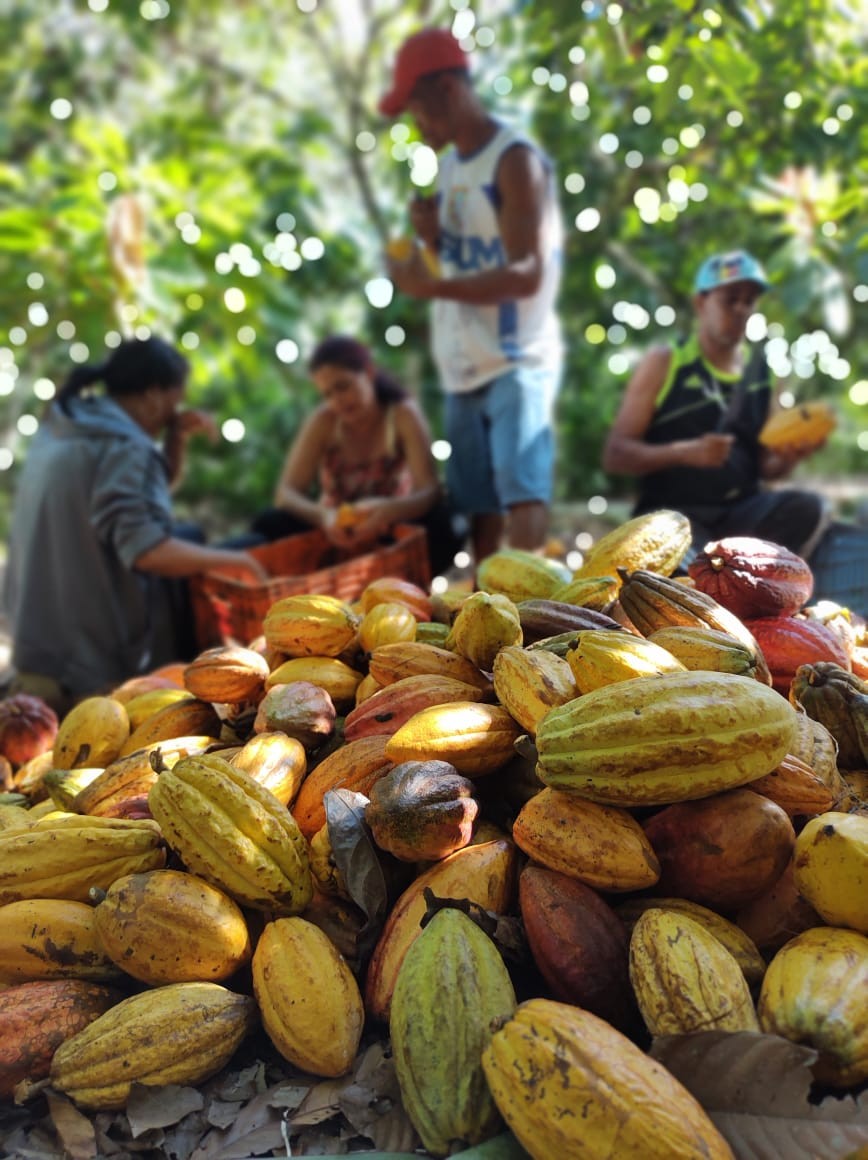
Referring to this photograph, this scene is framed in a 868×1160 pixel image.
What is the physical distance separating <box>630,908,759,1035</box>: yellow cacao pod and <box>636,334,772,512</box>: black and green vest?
2590mm

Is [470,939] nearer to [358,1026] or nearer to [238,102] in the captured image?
[358,1026]

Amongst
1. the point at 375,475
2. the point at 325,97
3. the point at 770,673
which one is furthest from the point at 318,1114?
the point at 325,97

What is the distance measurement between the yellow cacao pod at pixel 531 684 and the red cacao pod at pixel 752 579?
458 millimetres

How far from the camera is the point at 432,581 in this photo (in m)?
4.16

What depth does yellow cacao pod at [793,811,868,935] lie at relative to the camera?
3.95ft

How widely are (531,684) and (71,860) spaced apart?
771mm

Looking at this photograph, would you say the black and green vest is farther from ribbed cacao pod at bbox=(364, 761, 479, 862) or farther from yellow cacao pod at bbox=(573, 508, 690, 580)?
ribbed cacao pod at bbox=(364, 761, 479, 862)

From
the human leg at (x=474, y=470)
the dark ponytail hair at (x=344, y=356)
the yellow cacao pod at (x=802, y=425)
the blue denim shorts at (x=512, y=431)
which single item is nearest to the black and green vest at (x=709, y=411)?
the yellow cacao pod at (x=802, y=425)

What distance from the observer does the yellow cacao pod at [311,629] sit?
Result: 1.96 metres

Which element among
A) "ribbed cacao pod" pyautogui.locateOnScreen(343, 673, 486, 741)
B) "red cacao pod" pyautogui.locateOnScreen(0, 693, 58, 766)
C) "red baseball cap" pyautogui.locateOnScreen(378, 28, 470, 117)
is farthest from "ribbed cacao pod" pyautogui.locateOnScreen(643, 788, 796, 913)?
"red baseball cap" pyautogui.locateOnScreen(378, 28, 470, 117)

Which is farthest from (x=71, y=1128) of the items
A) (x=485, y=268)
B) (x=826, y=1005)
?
(x=485, y=268)

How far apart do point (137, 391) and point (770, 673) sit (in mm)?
2809

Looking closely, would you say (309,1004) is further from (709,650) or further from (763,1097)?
(709,650)

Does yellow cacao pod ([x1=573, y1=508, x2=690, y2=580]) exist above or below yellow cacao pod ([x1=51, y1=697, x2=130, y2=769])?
above
